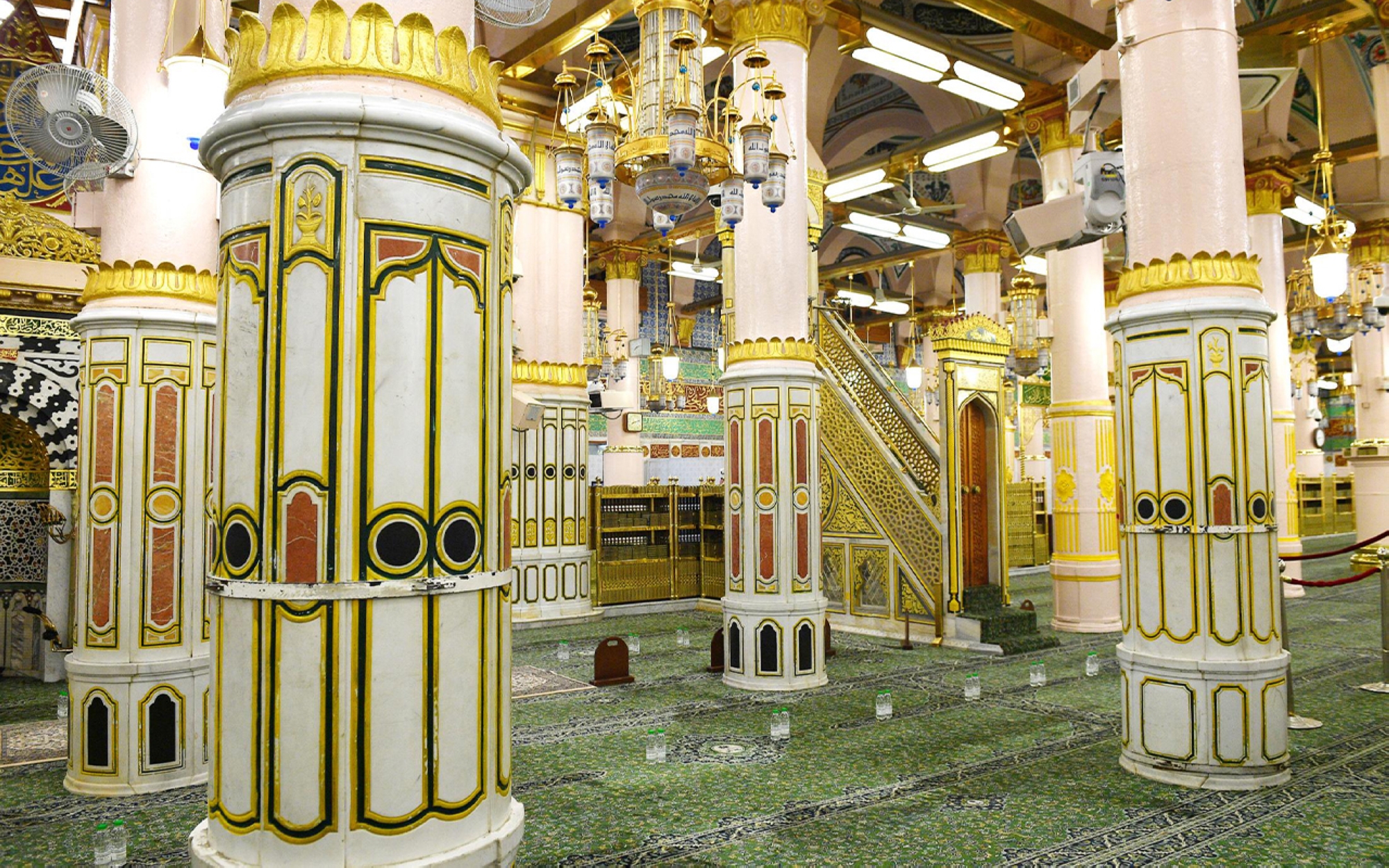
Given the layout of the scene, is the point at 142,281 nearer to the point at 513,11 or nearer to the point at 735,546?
the point at 513,11

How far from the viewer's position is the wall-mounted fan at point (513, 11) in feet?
11.8

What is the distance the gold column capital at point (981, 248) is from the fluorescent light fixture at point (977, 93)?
4019 mm

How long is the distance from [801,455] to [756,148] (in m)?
2.00

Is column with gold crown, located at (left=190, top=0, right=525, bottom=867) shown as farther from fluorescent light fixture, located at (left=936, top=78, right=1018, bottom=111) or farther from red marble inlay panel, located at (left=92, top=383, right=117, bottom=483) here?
fluorescent light fixture, located at (left=936, top=78, right=1018, bottom=111)

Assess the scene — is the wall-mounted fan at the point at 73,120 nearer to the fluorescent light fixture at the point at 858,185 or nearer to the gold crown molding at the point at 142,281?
the gold crown molding at the point at 142,281

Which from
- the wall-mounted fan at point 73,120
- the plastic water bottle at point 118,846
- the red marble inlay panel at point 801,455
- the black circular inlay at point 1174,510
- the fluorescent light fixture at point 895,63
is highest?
the fluorescent light fixture at point 895,63

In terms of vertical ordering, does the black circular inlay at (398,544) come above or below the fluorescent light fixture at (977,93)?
below

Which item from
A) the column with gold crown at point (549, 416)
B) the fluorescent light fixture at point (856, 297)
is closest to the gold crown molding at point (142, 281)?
the column with gold crown at point (549, 416)

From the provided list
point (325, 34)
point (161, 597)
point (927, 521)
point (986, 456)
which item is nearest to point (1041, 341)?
point (986, 456)

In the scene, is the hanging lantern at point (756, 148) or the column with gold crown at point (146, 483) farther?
the hanging lantern at point (756, 148)

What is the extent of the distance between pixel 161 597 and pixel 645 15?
3830 millimetres

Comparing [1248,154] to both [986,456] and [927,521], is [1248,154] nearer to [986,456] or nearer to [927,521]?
[986,456]

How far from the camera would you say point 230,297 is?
171 centimetres

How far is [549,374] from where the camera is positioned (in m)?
9.41
